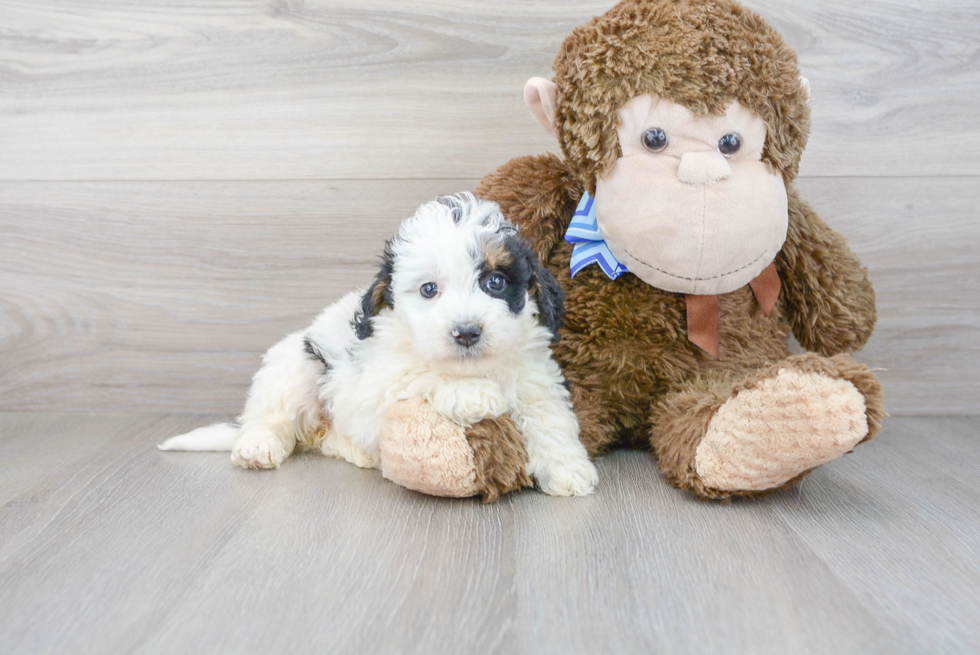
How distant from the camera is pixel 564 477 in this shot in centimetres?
120

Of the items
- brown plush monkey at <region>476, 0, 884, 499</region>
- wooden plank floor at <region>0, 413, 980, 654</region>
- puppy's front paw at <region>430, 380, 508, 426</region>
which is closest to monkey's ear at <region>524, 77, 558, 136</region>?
brown plush monkey at <region>476, 0, 884, 499</region>

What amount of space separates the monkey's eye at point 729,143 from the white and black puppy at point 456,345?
1.07 ft

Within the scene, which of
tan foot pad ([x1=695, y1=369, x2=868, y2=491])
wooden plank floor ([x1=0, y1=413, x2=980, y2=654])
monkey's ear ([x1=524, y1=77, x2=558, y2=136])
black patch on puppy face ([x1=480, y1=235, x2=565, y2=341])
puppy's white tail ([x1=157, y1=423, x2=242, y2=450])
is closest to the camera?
wooden plank floor ([x1=0, y1=413, x2=980, y2=654])

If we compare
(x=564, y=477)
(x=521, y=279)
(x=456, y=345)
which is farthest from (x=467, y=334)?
(x=564, y=477)

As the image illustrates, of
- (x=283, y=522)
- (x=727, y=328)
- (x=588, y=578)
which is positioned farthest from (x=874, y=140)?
(x=283, y=522)

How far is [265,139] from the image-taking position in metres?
1.69

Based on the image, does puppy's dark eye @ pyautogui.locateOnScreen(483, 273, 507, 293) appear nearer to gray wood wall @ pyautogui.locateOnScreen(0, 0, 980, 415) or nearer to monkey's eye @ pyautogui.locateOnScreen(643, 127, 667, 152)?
monkey's eye @ pyautogui.locateOnScreen(643, 127, 667, 152)

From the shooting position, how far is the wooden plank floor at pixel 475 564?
812 millimetres

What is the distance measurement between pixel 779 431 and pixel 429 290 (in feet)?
1.73

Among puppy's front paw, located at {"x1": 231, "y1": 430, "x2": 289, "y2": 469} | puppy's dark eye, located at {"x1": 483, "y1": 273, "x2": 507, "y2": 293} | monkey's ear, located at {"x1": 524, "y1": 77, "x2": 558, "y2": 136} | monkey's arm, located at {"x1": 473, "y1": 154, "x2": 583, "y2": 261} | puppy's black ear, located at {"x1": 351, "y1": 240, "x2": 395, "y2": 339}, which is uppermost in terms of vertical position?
monkey's ear, located at {"x1": 524, "y1": 77, "x2": 558, "y2": 136}

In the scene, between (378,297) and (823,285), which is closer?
(378,297)

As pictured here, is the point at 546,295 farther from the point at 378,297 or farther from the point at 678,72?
the point at 678,72

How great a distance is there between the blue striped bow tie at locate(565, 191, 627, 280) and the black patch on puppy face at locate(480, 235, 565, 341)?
0.13m

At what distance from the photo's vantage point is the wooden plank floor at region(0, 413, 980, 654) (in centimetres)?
81
